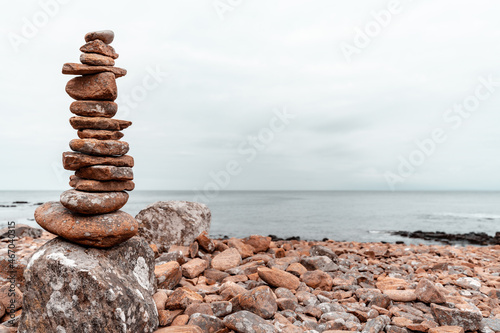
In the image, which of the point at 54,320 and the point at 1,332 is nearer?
the point at 54,320

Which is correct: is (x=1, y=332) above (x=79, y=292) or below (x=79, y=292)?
below

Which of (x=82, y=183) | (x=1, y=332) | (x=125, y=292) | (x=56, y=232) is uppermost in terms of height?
(x=82, y=183)

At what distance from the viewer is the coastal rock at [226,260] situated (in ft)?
28.5

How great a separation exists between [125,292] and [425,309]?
224 inches

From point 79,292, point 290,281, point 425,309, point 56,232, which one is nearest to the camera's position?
point 79,292

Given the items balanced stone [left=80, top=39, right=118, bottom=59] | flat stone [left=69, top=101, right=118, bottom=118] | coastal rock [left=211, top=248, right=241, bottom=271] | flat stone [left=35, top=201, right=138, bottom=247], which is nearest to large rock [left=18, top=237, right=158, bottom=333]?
flat stone [left=35, top=201, right=138, bottom=247]

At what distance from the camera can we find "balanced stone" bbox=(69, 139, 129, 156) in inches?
217

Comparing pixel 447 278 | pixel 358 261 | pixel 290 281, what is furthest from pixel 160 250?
pixel 447 278

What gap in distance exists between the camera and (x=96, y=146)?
5.55 m

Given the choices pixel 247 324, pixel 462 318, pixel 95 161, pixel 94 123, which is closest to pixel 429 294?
pixel 462 318

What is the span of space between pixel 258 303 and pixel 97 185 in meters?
3.46

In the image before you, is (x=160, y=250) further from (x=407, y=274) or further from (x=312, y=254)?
(x=407, y=274)

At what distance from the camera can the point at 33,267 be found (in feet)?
16.1

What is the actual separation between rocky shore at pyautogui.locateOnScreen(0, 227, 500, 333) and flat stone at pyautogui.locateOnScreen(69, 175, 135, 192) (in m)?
2.14
